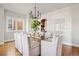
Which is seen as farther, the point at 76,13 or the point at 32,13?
the point at 32,13

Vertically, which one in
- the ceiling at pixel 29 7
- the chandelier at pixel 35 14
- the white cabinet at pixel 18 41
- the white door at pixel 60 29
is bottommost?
the white cabinet at pixel 18 41

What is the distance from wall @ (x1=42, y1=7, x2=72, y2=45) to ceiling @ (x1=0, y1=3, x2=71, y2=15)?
0.10 meters

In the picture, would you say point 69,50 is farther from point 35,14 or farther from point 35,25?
point 35,14

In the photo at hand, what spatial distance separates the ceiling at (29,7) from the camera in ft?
5.90

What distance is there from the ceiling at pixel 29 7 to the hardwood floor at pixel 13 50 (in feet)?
2.54

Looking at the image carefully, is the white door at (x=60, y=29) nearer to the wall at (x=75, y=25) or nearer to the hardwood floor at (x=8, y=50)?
the wall at (x=75, y=25)

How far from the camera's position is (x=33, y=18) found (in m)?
2.01

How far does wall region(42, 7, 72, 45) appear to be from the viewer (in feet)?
6.26

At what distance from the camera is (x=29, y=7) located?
6.18ft

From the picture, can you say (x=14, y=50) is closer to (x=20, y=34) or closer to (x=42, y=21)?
(x=20, y=34)

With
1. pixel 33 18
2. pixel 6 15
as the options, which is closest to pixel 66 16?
pixel 33 18

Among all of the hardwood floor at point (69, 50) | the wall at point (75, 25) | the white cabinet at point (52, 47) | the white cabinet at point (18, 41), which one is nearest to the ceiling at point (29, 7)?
the wall at point (75, 25)

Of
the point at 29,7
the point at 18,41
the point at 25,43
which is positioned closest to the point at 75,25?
the point at 29,7

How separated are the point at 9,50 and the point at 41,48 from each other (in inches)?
28.4
